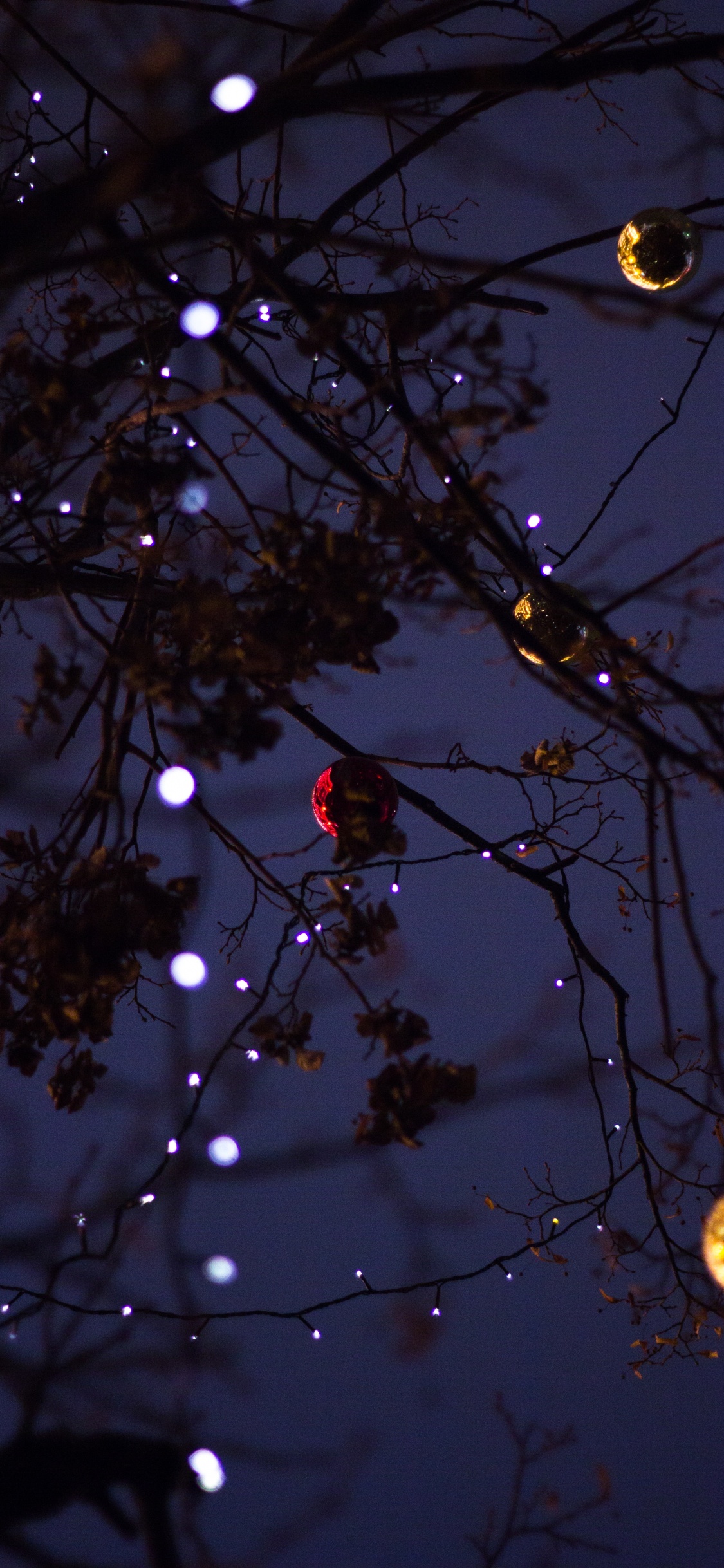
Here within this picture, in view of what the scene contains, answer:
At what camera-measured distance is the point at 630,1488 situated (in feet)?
8.09

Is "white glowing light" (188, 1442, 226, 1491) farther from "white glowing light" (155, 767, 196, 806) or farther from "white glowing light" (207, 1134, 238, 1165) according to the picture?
"white glowing light" (155, 767, 196, 806)

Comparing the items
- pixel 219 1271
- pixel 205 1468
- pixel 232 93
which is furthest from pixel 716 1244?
pixel 219 1271

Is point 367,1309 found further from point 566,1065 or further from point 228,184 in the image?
point 228,184

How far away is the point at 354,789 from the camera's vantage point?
128 cm

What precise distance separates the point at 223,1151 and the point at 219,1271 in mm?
653

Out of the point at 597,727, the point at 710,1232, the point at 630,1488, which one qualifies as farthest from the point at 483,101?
the point at 630,1488

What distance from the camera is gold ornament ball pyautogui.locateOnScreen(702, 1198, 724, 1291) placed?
3.92 ft

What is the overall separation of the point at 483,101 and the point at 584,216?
1569 mm

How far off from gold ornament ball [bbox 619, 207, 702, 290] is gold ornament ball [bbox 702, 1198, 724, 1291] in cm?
137

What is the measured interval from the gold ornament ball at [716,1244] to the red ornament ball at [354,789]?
2.07ft

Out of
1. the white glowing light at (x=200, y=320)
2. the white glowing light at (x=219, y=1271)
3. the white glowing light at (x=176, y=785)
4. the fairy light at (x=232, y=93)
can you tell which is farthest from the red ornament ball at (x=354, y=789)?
the white glowing light at (x=219, y=1271)

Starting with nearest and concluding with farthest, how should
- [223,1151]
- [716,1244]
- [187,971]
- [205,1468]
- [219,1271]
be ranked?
[716,1244], [187,971], [205,1468], [223,1151], [219,1271]

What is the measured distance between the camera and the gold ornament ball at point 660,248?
5.07 feet

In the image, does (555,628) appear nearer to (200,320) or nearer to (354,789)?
(354,789)
